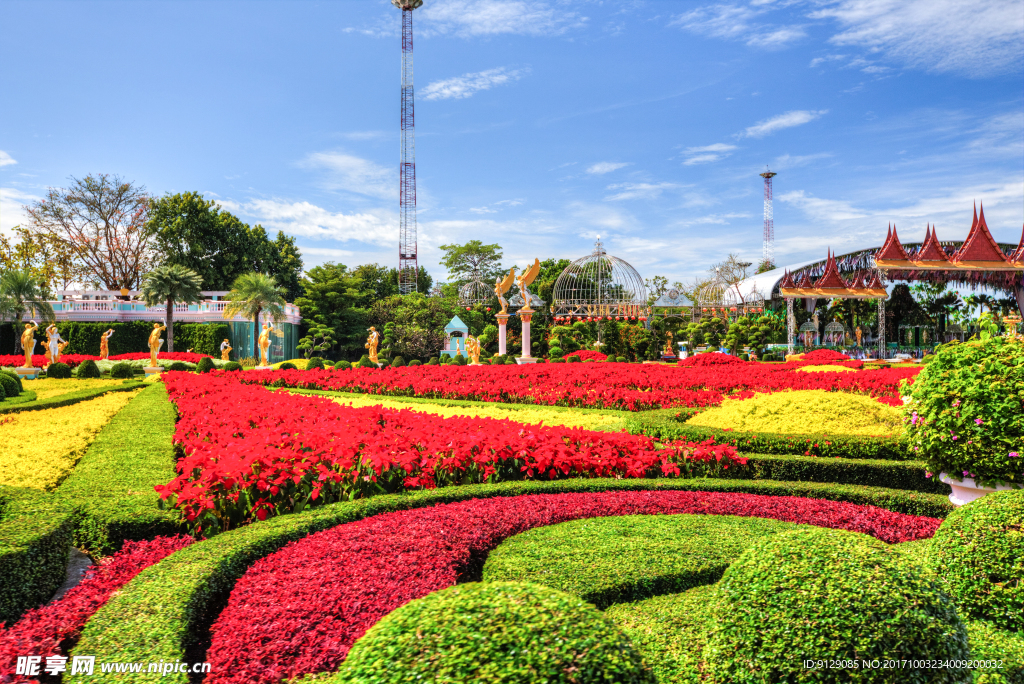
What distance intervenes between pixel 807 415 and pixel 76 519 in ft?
26.8

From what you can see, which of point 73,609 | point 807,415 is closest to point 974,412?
point 807,415

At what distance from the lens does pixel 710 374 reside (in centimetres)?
1363

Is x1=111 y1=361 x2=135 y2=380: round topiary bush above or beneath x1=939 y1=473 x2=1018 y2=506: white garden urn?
above

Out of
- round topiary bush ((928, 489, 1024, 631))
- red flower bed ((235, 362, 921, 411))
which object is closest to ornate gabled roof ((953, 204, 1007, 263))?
red flower bed ((235, 362, 921, 411))

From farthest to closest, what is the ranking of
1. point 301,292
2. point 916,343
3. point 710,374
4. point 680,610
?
point 301,292
point 916,343
point 710,374
point 680,610

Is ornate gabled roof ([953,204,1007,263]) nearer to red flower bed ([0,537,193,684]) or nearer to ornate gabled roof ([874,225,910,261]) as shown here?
ornate gabled roof ([874,225,910,261])

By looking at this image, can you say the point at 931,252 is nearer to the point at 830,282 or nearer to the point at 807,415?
the point at 830,282

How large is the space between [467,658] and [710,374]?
1279cm

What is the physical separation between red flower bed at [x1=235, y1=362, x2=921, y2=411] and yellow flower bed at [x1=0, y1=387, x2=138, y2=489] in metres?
5.47

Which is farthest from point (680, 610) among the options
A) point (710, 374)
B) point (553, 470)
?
point (710, 374)

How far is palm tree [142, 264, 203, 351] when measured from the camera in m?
27.7

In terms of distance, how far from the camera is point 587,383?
1274 centimetres

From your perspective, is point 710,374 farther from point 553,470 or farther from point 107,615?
point 107,615

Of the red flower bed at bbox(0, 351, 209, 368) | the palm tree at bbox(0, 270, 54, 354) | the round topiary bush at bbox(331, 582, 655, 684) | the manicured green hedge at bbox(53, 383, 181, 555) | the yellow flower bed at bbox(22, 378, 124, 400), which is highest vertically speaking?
the palm tree at bbox(0, 270, 54, 354)
